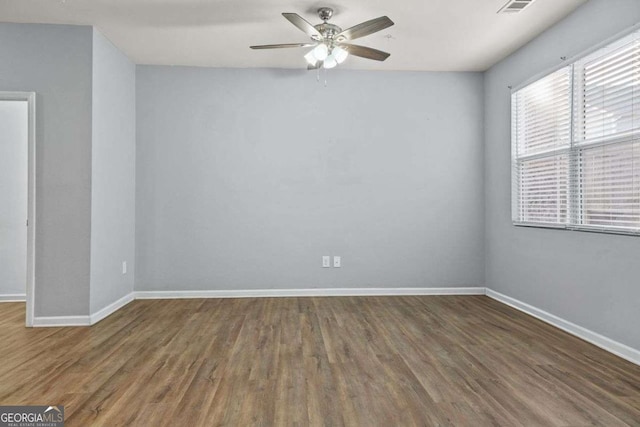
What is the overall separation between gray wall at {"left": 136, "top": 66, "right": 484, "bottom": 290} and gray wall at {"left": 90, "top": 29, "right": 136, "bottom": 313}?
16 centimetres

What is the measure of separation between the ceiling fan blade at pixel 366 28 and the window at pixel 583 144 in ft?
5.38

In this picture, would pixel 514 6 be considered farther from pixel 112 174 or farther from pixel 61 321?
pixel 61 321

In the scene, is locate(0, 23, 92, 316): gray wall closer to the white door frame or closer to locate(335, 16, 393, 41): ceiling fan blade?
the white door frame

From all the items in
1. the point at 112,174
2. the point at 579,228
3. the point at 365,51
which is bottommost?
the point at 579,228

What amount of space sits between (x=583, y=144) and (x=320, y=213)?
2626mm

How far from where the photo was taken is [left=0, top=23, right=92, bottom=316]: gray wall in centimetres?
346

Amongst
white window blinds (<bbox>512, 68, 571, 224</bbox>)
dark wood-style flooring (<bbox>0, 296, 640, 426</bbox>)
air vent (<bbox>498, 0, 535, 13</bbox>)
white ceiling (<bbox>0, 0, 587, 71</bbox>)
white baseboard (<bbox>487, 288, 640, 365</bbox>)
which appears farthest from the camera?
white window blinds (<bbox>512, 68, 571, 224</bbox>)

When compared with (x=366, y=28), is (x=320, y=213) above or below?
below

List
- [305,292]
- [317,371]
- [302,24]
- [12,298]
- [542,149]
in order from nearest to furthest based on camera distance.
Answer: [317,371], [302,24], [542,149], [12,298], [305,292]

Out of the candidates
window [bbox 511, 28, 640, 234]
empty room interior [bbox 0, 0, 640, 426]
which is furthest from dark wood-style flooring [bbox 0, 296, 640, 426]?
window [bbox 511, 28, 640, 234]

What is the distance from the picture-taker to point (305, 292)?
457 centimetres

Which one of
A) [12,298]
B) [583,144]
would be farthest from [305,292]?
[12,298]

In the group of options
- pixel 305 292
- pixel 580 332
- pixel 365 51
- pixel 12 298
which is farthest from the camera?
pixel 305 292

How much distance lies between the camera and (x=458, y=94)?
4.73 metres
